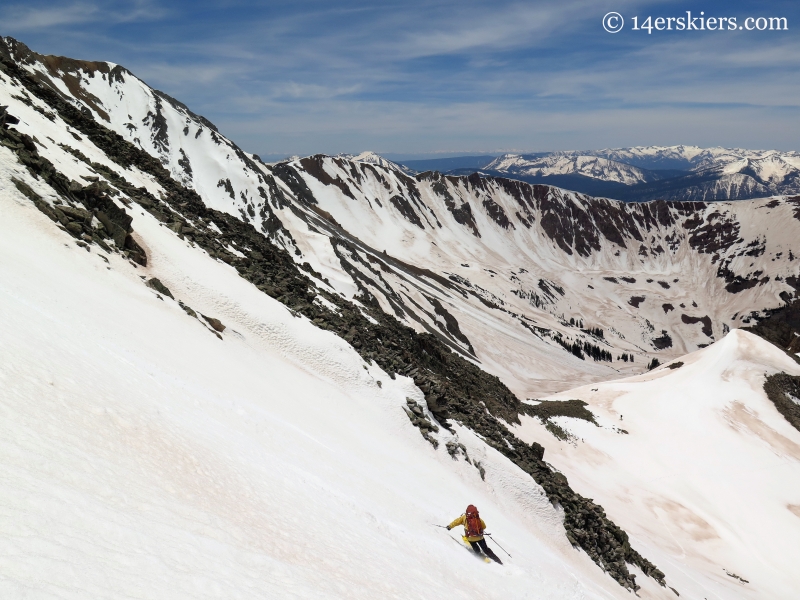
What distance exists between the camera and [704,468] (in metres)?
38.3

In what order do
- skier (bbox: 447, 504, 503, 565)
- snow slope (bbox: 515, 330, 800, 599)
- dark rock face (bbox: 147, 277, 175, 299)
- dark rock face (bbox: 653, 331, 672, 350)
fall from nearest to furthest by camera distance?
1. skier (bbox: 447, 504, 503, 565)
2. dark rock face (bbox: 147, 277, 175, 299)
3. snow slope (bbox: 515, 330, 800, 599)
4. dark rock face (bbox: 653, 331, 672, 350)

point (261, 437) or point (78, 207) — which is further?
point (78, 207)

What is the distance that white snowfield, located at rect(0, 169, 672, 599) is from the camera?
5383 millimetres

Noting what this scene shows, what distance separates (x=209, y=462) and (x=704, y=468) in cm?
4151

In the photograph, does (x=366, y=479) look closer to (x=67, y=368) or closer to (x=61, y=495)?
(x=67, y=368)

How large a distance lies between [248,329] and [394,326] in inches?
713

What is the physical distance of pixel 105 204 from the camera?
825 inches

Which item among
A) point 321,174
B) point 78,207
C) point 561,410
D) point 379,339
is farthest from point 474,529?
point 321,174

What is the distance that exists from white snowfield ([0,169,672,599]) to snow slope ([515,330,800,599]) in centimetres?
1013

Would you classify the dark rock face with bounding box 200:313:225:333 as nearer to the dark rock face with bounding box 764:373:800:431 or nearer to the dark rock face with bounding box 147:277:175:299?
the dark rock face with bounding box 147:277:175:299

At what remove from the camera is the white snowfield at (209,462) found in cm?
538

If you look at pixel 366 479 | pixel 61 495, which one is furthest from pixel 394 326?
pixel 61 495

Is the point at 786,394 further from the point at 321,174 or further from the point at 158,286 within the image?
the point at 321,174

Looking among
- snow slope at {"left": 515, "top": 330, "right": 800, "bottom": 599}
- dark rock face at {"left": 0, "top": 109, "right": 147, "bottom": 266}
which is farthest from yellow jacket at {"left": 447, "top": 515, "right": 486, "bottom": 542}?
snow slope at {"left": 515, "top": 330, "right": 800, "bottom": 599}
